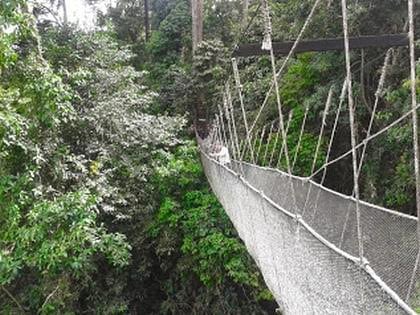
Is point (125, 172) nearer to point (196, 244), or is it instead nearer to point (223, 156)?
point (196, 244)

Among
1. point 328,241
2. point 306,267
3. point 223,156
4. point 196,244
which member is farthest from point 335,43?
point 196,244

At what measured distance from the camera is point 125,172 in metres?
4.79

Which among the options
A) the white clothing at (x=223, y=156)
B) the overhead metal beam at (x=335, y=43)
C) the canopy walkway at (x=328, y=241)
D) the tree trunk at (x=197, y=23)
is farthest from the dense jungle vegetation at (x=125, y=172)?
the tree trunk at (x=197, y=23)

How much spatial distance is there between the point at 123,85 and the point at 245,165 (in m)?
2.30

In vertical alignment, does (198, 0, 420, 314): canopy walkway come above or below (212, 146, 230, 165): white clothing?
above

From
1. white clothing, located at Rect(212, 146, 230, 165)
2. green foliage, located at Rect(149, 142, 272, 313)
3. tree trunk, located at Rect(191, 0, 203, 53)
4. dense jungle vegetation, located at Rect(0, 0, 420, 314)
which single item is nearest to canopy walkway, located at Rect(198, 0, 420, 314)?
white clothing, located at Rect(212, 146, 230, 165)

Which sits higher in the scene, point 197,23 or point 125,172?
point 197,23

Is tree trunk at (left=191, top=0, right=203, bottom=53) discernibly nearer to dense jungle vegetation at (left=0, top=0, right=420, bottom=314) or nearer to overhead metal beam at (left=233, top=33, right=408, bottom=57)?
dense jungle vegetation at (left=0, top=0, right=420, bottom=314)

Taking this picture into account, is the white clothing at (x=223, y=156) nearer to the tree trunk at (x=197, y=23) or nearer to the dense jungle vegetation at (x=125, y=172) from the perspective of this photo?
the dense jungle vegetation at (x=125, y=172)

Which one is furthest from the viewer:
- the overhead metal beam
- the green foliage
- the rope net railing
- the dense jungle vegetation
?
the green foliage

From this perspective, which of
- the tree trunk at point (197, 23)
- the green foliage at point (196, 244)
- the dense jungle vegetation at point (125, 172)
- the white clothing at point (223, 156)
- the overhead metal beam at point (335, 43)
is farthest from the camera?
the tree trunk at point (197, 23)

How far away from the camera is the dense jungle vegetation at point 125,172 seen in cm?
333

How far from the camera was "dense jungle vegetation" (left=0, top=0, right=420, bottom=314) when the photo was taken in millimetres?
3326

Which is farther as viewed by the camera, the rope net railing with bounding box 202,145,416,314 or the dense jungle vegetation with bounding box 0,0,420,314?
the dense jungle vegetation with bounding box 0,0,420,314
